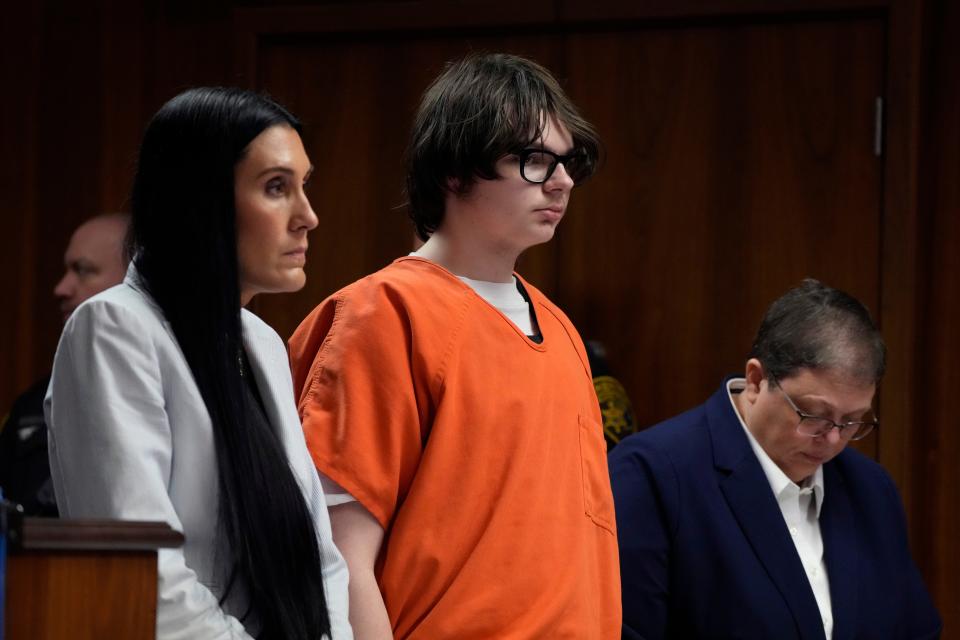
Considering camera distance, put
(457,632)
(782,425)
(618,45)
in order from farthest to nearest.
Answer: (618,45), (782,425), (457,632)

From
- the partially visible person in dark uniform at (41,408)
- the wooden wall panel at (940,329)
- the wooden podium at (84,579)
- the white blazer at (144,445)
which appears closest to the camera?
the wooden podium at (84,579)

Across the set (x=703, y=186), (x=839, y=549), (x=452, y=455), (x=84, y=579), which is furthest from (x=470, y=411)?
(x=703, y=186)

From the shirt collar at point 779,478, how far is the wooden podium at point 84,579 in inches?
62.1

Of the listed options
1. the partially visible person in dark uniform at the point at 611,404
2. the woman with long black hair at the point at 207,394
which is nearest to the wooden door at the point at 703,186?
the partially visible person in dark uniform at the point at 611,404

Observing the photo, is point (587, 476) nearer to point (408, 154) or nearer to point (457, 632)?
point (457, 632)

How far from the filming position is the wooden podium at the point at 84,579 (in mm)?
1231

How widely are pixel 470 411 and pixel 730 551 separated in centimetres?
90

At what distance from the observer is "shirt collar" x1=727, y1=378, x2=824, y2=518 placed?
266 cm

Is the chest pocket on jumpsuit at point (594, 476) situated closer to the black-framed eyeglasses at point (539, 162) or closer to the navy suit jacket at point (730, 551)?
the black-framed eyeglasses at point (539, 162)

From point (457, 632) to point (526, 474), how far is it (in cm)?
22

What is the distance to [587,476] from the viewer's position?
192 centimetres

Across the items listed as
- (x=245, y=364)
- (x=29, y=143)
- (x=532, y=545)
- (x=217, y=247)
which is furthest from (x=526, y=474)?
(x=29, y=143)

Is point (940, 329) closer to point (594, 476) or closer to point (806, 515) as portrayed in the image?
point (806, 515)

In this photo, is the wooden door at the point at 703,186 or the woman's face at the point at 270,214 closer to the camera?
A: the woman's face at the point at 270,214
